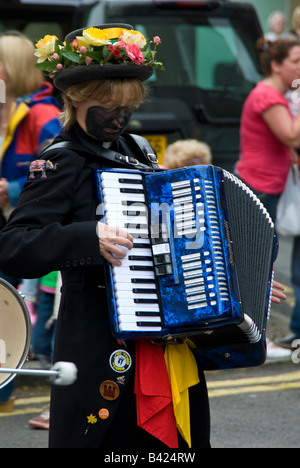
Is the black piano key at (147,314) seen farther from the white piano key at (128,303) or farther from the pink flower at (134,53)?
the pink flower at (134,53)

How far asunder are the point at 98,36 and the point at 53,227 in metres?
0.62

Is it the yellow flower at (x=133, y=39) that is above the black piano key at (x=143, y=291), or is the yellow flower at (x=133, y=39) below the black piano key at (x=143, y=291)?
above

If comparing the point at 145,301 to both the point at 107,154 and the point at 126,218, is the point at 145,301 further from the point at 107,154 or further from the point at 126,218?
the point at 107,154

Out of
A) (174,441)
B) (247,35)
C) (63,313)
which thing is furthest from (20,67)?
(247,35)

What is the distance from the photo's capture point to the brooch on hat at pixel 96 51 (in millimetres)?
2555

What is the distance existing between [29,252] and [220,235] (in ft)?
1.86

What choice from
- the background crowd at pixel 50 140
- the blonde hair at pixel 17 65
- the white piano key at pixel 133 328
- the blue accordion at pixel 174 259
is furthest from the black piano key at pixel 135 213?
the blonde hair at pixel 17 65

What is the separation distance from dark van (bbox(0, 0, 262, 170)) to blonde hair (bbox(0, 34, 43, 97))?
2149 millimetres

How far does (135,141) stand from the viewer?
111 inches

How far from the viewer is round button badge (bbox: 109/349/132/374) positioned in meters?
2.58

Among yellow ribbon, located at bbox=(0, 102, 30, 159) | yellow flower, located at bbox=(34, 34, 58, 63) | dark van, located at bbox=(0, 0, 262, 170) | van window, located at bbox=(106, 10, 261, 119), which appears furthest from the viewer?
van window, located at bbox=(106, 10, 261, 119)

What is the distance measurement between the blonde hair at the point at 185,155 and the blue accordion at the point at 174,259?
1.95 metres

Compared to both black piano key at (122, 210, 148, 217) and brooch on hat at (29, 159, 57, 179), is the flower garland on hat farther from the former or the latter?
black piano key at (122, 210, 148, 217)

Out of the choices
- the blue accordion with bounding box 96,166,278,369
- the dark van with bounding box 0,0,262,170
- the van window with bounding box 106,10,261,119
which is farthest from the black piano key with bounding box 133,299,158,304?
the van window with bounding box 106,10,261,119
